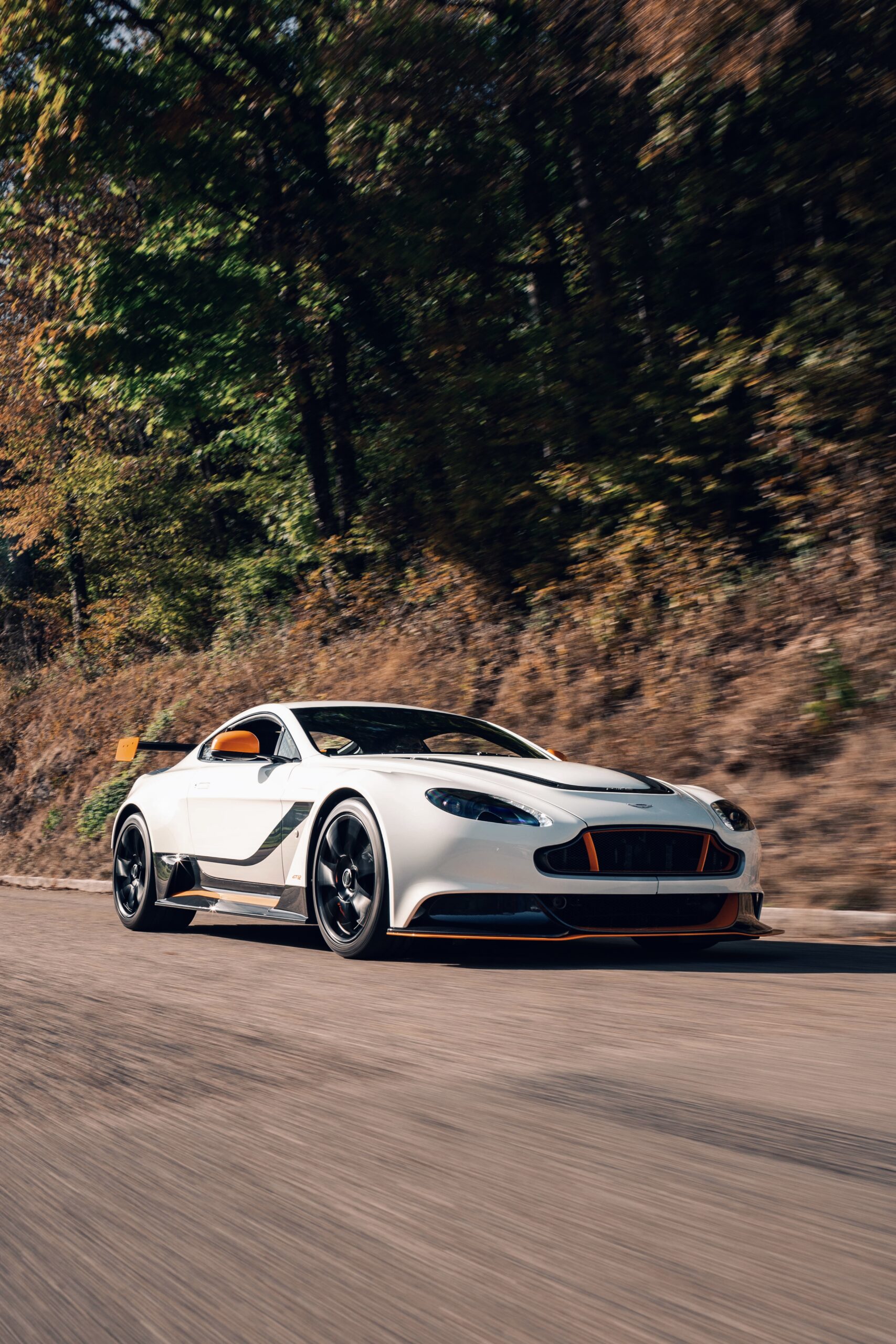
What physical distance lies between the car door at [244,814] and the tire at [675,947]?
1943 mm

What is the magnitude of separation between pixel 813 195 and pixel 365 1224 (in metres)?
12.6

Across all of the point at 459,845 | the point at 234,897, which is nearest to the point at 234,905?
the point at 234,897

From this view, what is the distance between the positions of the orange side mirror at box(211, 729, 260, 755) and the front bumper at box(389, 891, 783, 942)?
1.67m

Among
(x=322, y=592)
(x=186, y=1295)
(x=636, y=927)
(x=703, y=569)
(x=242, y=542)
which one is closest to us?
(x=186, y=1295)

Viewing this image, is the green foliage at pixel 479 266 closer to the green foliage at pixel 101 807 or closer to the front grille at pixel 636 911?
the green foliage at pixel 101 807

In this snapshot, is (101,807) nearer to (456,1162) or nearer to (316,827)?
(316,827)

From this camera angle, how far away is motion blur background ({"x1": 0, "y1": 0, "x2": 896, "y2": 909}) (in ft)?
37.3

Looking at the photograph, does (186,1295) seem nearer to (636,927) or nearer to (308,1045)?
(308,1045)

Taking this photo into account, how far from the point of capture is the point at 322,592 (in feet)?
65.2

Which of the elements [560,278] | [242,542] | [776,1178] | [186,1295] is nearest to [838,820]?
[776,1178]

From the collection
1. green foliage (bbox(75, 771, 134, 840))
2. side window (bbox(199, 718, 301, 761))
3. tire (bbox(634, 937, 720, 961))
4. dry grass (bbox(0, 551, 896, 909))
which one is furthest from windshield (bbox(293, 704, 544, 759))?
green foliage (bbox(75, 771, 134, 840))

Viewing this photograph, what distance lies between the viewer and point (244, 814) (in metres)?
7.61

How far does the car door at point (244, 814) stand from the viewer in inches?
286

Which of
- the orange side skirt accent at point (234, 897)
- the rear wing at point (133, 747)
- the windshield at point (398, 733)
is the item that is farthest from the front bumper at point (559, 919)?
the rear wing at point (133, 747)
